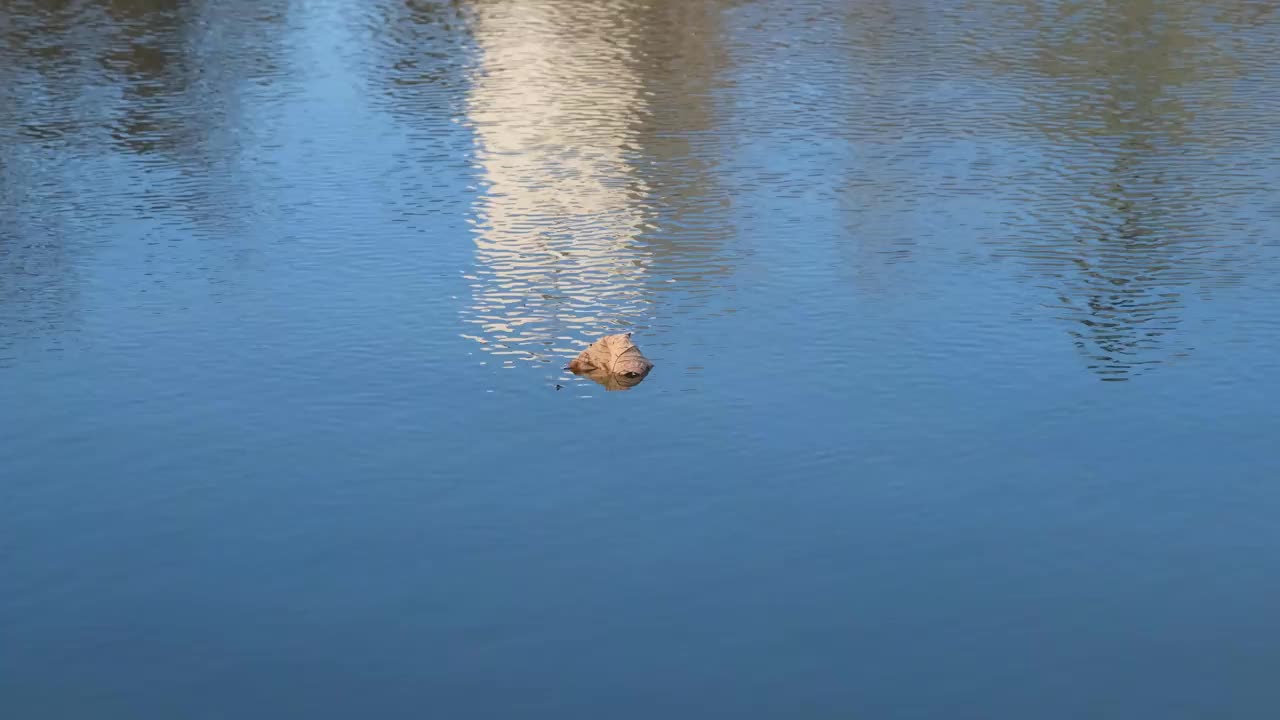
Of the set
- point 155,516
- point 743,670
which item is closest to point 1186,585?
point 743,670

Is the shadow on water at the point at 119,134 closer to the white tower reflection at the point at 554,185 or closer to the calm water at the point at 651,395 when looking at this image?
the calm water at the point at 651,395

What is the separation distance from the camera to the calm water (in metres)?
25.9

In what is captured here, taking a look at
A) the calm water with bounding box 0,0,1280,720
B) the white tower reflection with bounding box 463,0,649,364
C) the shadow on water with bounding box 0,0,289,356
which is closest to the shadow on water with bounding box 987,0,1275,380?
the calm water with bounding box 0,0,1280,720

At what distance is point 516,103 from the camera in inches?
2375

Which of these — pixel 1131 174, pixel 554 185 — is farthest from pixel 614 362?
pixel 1131 174

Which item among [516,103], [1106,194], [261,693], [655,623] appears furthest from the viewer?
[516,103]

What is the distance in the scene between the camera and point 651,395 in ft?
117

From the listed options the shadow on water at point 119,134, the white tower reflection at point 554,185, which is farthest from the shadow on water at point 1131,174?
the shadow on water at point 119,134

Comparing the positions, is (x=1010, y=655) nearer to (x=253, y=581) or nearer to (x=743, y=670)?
(x=743, y=670)

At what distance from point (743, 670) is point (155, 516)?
11093 millimetres

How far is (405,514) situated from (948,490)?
30.6 ft

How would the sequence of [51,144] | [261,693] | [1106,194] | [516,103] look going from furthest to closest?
[516,103] < [51,144] < [1106,194] < [261,693]

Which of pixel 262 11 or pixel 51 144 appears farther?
pixel 262 11

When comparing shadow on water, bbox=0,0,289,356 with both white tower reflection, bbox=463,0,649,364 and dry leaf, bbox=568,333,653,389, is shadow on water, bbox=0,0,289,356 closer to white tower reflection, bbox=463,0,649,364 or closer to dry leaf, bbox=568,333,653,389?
white tower reflection, bbox=463,0,649,364
